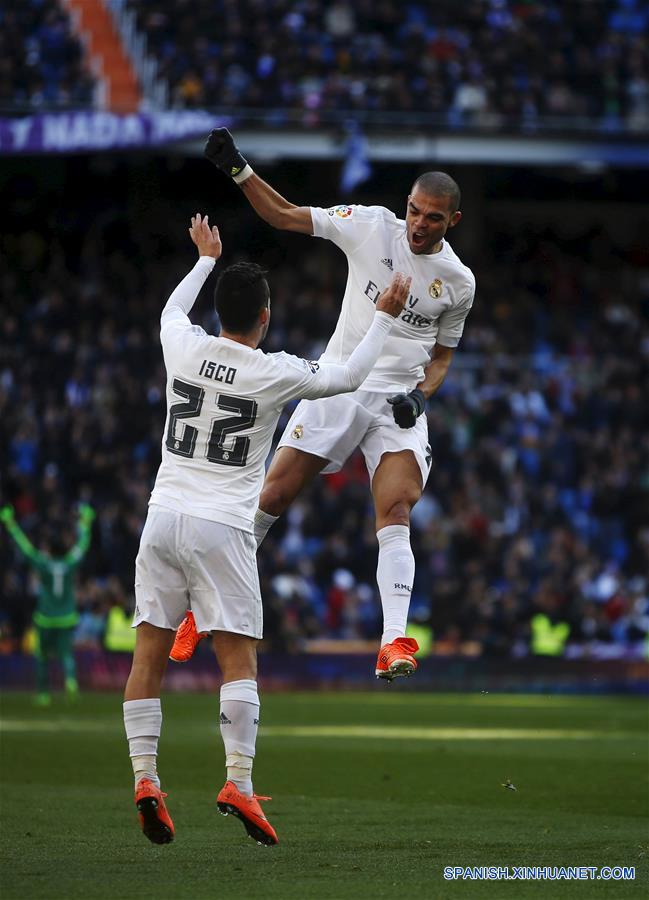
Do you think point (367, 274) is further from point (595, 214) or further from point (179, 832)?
point (595, 214)

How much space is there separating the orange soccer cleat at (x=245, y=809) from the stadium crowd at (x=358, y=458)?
16195 mm

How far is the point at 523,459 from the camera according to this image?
27531 mm

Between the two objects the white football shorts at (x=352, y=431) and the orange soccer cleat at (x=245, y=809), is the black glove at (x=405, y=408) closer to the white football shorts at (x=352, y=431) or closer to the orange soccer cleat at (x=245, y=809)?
the white football shorts at (x=352, y=431)

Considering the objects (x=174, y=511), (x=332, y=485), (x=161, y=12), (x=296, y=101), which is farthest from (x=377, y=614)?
(x=174, y=511)

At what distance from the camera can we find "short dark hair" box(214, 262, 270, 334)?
25.2 feet

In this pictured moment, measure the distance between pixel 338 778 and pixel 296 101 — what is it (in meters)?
18.3

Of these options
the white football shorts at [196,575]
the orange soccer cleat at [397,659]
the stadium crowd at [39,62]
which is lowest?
the stadium crowd at [39,62]

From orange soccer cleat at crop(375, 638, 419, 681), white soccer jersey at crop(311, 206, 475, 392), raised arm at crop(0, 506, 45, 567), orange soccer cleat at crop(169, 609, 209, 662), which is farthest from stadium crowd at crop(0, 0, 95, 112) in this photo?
orange soccer cleat at crop(375, 638, 419, 681)

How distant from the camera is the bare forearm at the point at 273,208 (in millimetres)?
9086

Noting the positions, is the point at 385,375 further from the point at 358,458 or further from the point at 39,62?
the point at 39,62

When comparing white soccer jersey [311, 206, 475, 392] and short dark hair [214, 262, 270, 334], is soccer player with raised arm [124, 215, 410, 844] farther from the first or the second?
white soccer jersey [311, 206, 475, 392]

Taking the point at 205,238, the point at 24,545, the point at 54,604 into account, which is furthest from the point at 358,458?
the point at 205,238

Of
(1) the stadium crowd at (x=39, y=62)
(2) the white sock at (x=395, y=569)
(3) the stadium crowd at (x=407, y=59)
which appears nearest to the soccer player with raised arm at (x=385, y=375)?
(2) the white sock at (x=395, y=569)

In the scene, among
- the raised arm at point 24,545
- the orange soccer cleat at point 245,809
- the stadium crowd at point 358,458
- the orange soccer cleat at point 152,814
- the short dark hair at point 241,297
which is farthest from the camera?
the stadium crowd at point 358,458
